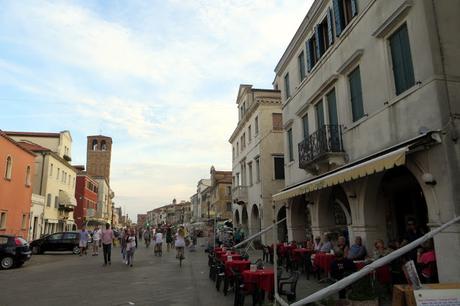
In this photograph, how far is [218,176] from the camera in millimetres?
71625

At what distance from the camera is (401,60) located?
34.6 ft

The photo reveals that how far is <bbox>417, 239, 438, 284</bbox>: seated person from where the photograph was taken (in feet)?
28.6

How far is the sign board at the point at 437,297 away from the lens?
15.7 feet

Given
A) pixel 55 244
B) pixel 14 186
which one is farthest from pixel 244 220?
pixel 14 186

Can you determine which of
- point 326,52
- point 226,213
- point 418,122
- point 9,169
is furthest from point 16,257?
point 226,213

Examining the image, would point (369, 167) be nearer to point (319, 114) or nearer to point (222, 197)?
point (319, 114)

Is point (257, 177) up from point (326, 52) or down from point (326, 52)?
down

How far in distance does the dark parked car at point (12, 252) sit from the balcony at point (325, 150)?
1388 centimetres

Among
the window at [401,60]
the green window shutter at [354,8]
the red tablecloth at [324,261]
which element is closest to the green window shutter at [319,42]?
the green window shutter at [354,8]

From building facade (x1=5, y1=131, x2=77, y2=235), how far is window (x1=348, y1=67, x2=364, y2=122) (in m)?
30.6

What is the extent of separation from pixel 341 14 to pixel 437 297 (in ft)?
38.9

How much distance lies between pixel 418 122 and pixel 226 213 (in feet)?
182

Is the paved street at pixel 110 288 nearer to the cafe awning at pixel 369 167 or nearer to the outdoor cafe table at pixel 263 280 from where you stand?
the outdoor cafe table at pixel 263 280

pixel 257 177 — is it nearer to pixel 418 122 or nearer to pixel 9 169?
pixel 9 169
